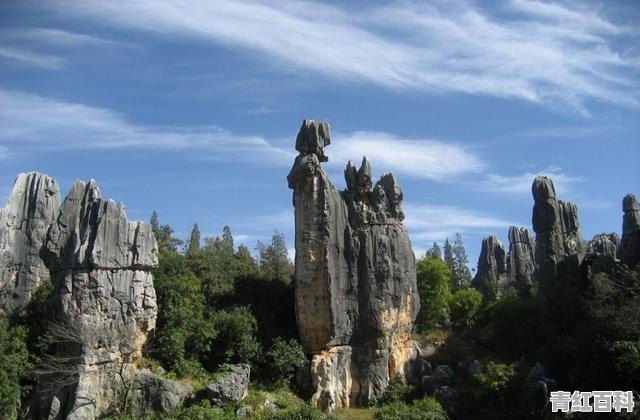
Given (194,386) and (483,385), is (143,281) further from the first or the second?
(483,385)

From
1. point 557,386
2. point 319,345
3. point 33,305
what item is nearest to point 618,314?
point 557,386

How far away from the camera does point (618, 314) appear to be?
2552cm

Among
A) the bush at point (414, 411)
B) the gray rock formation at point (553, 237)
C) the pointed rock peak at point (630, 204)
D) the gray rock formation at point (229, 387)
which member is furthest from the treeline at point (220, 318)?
the pointed rock peak at point (630, 204)

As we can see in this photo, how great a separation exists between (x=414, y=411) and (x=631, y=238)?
43.2 ft

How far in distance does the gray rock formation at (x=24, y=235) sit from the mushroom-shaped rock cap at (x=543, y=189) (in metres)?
24.1

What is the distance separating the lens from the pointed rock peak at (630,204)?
135ft

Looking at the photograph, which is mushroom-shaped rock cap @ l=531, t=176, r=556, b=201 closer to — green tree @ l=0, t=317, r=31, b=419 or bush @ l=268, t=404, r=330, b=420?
bush @ l=268, t=404, r=330, b=420

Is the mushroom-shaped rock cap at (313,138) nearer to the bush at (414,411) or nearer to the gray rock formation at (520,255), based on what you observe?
the bush at (414,411)

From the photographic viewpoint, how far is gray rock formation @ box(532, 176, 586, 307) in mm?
36469

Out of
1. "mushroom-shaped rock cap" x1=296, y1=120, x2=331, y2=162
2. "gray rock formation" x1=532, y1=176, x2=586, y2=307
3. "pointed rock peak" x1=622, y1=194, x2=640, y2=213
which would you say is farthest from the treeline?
"pointed rock peak" x1=622, y1=194, x2=640, y2=213

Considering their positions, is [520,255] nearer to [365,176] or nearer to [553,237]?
[553,237]

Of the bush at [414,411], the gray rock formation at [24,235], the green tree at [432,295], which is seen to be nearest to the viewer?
the bush at [414,411]

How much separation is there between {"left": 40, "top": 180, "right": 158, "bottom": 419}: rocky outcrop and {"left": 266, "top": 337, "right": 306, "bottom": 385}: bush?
493 cm

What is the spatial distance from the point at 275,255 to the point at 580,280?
1508cm
